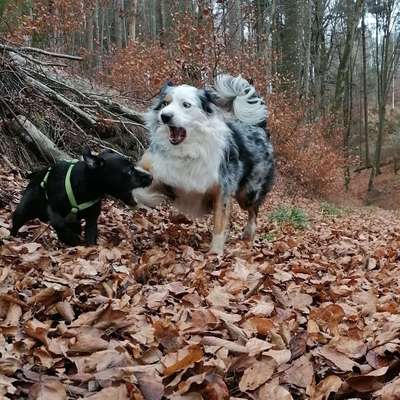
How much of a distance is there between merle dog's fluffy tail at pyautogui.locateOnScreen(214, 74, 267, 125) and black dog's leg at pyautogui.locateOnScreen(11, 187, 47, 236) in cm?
229

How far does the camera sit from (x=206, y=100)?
18.9 feet

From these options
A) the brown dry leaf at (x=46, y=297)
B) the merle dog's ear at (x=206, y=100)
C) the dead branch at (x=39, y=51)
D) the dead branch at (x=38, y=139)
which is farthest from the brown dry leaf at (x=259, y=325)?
the dead branch at (x=39, y=51)

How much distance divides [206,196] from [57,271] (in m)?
2.50

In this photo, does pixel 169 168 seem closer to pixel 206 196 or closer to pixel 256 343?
pixel 206 196

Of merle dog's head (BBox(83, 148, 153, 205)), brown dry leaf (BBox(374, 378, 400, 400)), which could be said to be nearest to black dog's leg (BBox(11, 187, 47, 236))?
merle dog's head (BBox(83, 148, 153, 205))

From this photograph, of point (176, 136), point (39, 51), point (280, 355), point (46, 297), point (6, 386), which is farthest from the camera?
point (39, 51)

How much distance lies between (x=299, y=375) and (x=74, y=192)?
3.21 meters

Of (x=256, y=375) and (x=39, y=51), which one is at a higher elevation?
(x=39, y=51)

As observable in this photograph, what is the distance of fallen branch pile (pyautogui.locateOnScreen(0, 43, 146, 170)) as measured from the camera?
7418 mm

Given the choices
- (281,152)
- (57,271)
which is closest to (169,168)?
(57,271)

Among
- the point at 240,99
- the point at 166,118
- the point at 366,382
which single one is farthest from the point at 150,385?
the point at 240,99

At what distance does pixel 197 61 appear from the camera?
13.5 m

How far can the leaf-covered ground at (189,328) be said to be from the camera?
215 centimetres

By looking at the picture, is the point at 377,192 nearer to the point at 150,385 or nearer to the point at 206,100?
the point at 206,100
